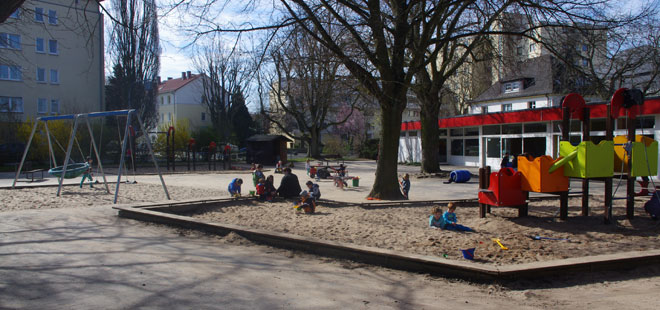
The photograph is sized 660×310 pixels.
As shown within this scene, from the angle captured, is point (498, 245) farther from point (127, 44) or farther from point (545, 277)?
point (127, 44)

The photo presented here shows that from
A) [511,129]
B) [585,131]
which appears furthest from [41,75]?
[585,131]

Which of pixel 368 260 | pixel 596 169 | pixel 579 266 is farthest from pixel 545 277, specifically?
pixel 596 169

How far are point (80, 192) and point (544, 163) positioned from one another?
45.0 feet

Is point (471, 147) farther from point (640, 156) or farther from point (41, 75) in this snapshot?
point (41, 75)

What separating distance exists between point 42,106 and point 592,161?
155 feet

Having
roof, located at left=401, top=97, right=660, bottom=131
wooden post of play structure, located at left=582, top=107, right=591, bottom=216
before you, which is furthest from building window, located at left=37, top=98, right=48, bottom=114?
wooden post of play structure, located at left=582, top=107, right=591, bottom=216

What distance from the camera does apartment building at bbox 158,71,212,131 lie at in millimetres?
70812

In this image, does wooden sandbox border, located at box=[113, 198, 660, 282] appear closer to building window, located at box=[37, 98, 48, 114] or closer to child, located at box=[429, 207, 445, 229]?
child, located at box=[429, 207, 445, 229]

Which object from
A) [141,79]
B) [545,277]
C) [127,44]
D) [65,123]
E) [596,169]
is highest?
[127,44]

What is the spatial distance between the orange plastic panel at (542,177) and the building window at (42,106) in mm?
45319

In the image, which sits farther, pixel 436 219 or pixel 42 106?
pixel 42 106

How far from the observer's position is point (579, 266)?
18.6 ft

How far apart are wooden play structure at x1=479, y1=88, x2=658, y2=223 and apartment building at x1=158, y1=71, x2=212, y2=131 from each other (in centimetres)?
6519

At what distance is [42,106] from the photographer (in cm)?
4281
